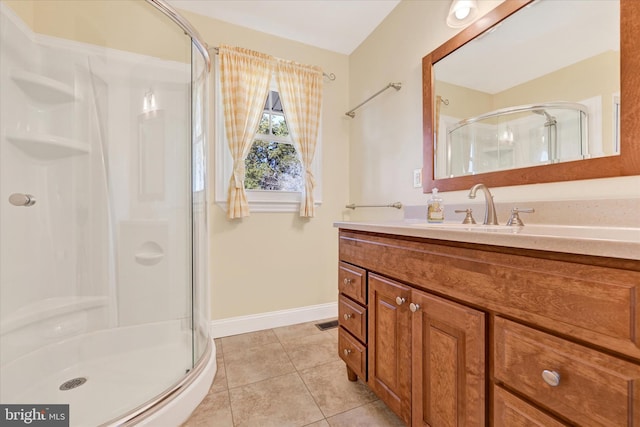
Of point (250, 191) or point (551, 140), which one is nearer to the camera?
point (551, 140)

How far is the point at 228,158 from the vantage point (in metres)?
2.04

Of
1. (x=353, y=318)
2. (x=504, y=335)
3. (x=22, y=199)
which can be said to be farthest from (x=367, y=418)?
(x=22, y=199)

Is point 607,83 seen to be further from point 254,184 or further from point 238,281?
point 238,281

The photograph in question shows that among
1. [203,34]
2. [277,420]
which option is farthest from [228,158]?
[277,420]

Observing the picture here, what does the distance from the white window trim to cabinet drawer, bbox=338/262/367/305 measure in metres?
0.99

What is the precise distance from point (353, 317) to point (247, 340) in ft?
3.44

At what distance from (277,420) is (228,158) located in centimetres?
169

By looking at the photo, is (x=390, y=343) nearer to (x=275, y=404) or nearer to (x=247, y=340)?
(x=275, y=404)

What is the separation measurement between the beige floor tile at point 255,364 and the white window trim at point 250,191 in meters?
1.02

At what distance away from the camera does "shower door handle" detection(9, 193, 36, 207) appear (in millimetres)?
1324

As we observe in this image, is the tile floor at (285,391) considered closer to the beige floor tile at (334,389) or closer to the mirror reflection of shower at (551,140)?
the beige floor tile at (334,389)

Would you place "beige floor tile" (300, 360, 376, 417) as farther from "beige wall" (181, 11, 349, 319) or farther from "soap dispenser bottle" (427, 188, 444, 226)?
"soap dispenser bottle" (427, 188, 444, 226)

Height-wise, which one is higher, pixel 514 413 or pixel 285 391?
pixel 514 413

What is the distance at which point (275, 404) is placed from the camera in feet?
4.19
